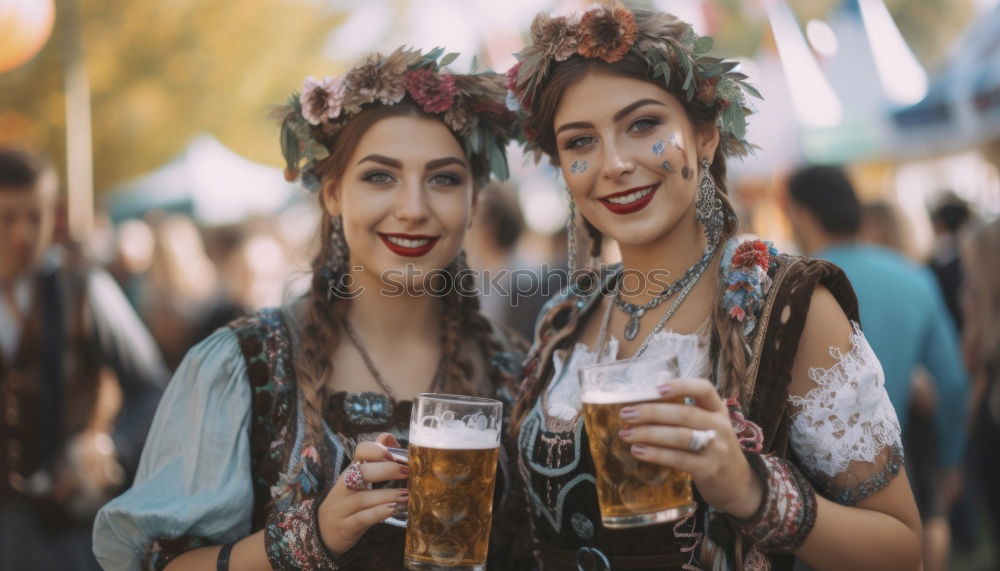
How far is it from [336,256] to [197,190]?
9434 millimetres

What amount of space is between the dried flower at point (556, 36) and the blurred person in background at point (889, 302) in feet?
7.57

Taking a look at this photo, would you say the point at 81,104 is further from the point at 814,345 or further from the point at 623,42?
the point at 814,345

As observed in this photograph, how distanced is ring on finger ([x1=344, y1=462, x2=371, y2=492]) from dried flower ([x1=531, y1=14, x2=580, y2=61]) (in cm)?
121

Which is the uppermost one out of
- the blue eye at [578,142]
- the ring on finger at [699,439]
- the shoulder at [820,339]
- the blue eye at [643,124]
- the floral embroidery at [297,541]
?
the blue eye at [643,124]

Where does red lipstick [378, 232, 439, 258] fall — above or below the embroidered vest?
above

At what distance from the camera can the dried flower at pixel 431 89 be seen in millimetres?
2654

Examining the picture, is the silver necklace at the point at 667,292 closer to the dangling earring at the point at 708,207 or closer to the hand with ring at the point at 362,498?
the dangling earring at the point at 708,207

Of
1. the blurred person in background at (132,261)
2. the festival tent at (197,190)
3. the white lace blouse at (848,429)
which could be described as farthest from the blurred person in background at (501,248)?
the festival tent at (197,190)

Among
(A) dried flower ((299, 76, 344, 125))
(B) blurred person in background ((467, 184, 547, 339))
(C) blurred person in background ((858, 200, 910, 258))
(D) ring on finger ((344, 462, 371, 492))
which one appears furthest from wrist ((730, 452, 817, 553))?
(C) blurred person in background ((858, 200, 910, 258))

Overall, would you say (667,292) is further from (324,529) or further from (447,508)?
(324,529)

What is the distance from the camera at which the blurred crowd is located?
3701 millimetres

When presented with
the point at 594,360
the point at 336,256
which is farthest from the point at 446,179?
the point at 594,360

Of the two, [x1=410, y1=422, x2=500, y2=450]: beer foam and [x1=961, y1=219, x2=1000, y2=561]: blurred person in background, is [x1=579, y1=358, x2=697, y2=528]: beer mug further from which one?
[x1=961, y1=219, x2=1000, y2=561]: blurred person in background

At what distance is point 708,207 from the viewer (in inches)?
95.6
